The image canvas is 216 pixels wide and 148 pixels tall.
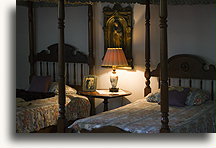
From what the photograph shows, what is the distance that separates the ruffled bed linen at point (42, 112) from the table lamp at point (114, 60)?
Answer: 537 millimetres

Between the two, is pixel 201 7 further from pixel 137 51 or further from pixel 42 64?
pixel 42 64

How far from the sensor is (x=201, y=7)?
536cm

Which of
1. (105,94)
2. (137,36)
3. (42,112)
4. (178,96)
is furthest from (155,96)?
(42,112)

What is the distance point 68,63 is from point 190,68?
7.29 feet

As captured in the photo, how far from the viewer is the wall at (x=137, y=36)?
5.34 meters

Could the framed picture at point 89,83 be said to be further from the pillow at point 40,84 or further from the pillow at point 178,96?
the pillow at point 178,96

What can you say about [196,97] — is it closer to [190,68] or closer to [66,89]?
[190,68]

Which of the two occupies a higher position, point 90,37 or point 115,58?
point 90,37

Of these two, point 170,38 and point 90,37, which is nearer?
point 170,38

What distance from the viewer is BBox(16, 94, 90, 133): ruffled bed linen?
4.81 metres

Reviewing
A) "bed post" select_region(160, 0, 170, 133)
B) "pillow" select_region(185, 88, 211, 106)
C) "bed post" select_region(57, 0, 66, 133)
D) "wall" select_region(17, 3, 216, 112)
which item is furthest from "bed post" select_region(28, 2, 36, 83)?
"bed post" select_region(160, 0, 170, 133)

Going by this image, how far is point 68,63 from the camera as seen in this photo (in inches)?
261

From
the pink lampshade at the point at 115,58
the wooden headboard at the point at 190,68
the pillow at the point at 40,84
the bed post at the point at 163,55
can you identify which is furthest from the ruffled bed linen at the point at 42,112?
the bed post at the point at 163,55

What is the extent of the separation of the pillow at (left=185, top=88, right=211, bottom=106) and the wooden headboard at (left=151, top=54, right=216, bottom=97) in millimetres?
268
